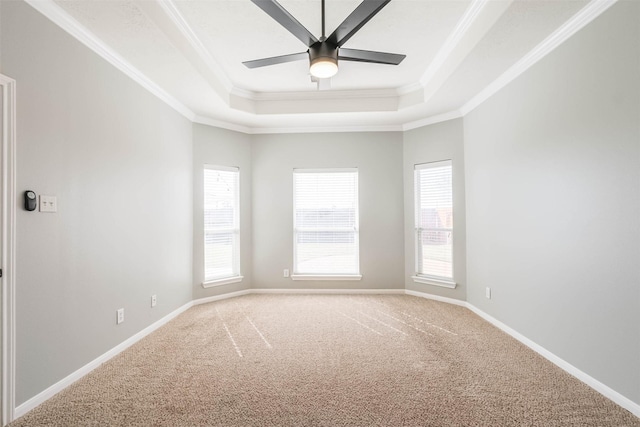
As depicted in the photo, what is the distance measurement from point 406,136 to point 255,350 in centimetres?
372

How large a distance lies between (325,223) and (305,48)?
2.58 m

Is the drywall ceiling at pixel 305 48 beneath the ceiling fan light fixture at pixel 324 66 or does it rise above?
above

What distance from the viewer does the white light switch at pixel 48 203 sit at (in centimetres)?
211

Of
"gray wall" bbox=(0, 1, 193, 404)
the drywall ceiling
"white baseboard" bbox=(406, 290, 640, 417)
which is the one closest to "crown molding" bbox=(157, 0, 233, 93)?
the drywall ceiling

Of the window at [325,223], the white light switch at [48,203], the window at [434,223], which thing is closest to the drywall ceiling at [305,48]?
the window at [434,223]

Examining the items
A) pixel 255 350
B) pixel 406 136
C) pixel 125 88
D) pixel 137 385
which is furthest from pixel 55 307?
pixel 406 136

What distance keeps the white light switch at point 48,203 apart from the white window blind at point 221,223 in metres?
2.26

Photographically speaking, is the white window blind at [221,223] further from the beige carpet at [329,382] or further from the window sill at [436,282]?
the window sill at [436,282]

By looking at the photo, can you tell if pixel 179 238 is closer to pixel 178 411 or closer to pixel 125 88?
pixel 125 88

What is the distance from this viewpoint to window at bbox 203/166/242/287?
4.50m

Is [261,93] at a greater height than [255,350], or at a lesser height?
greater

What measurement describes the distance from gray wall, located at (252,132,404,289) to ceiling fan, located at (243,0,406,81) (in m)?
2.34

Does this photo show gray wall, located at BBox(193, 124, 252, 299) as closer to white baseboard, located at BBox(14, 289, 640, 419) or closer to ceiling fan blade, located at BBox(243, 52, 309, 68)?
white baseboard, located at BBox(14, 289, 640, 419)

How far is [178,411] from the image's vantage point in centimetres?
199
